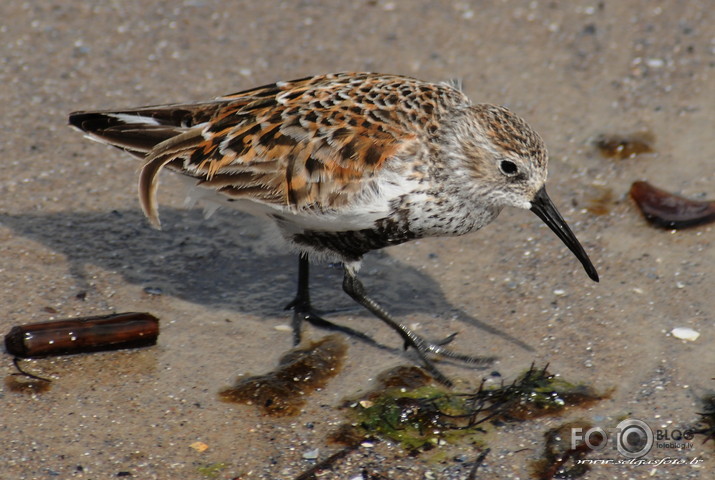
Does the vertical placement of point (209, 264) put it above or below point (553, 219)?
below

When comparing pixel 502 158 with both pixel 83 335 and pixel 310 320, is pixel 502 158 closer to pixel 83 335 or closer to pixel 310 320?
pixel 310 320

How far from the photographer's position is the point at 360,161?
17.4 ft

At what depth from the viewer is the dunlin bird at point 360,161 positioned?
5336 mm

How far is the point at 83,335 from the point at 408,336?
74.4 inches

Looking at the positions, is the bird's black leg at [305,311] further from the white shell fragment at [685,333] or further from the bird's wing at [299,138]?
the white shell fragment at [685,333]

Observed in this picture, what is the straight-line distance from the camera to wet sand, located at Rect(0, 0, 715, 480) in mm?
5070

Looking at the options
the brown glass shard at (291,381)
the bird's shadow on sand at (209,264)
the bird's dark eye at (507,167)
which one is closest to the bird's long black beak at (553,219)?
the bird's dark eye at (507,167)

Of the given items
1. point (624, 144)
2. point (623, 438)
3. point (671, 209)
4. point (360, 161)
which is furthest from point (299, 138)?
point (624, 144)

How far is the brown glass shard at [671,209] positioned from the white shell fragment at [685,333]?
3.50 feet

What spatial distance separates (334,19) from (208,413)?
467 centimetres

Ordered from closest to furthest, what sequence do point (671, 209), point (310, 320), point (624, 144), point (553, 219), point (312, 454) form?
1. point (312, 454)
2. point (553, 219)
3. point (310, 320)
4. point (671, 209)
5. point (624, 144)

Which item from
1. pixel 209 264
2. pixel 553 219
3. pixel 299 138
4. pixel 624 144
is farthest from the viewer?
pixel 624 144

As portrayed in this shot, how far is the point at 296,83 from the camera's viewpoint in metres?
5.93

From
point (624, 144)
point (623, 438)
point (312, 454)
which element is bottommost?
point (312, 454)
